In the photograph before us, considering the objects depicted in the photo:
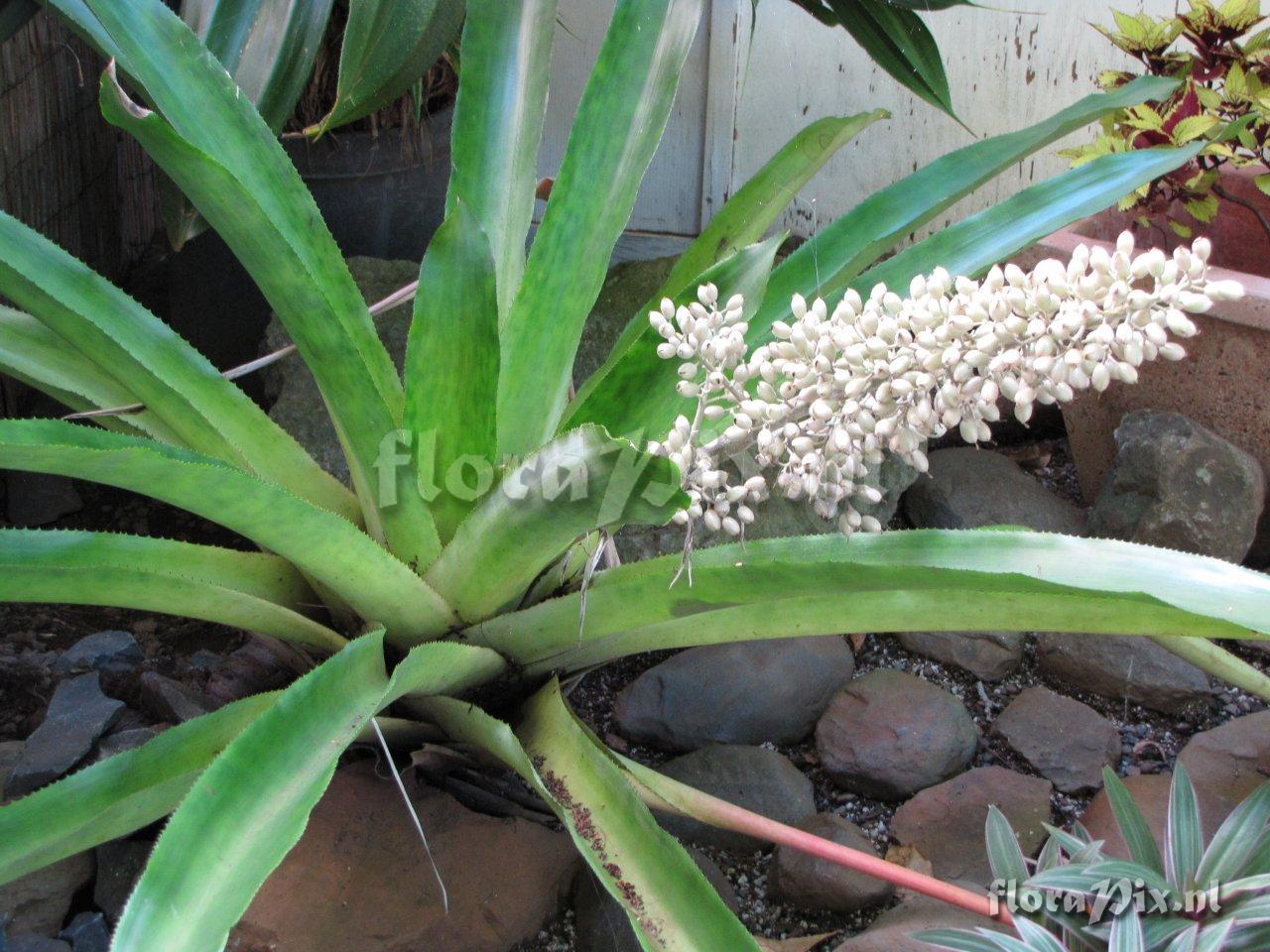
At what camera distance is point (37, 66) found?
1669mm

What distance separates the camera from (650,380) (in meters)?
0.91

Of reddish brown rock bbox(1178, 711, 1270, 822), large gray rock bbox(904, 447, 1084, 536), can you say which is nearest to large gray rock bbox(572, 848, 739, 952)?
reddish brown rock bbox(1178, 711, 1270, 822)

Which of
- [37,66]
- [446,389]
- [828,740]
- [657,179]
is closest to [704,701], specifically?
[828,740]

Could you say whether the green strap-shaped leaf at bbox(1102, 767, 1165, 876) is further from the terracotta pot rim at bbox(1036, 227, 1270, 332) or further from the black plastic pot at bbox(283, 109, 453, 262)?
the black plastic pot at bbox(283, 109, 453, 262)

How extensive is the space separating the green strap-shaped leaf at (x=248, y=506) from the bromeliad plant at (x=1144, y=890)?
1.57ft

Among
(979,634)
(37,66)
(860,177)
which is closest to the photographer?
(979,634)

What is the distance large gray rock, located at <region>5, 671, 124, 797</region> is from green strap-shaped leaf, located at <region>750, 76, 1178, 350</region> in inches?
29.3

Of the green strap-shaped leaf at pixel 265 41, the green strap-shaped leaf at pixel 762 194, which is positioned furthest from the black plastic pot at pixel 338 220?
the green strap-shaped leaf at pixel 762 194

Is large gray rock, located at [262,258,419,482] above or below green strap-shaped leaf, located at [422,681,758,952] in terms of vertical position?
above

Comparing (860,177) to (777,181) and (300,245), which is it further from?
(300,245)

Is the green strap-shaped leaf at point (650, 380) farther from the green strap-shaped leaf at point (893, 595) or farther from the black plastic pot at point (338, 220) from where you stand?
the black plastic pot at point (338, 220)

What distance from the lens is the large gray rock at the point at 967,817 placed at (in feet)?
3.57

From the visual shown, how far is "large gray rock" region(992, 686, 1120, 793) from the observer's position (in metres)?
1.20

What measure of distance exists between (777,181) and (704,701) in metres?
0.57
